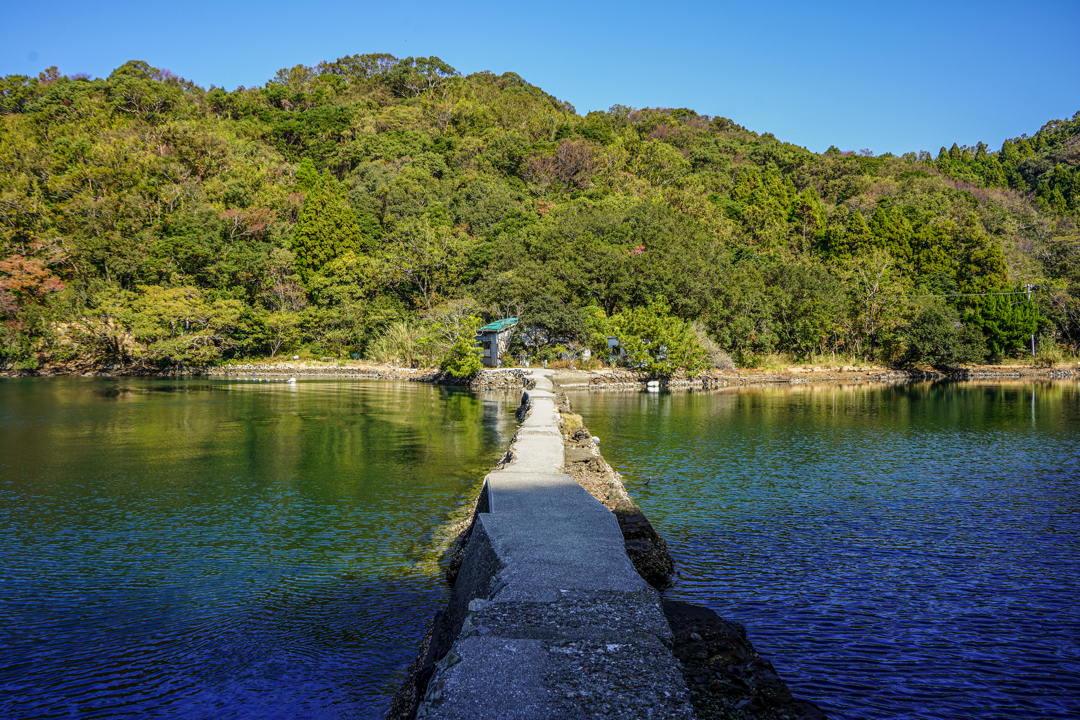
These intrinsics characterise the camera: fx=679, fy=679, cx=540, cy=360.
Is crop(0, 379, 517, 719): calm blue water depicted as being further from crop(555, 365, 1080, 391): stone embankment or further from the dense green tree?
the dense green tree

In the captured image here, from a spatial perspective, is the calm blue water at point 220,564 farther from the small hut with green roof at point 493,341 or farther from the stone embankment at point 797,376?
the small hut with green roof at point 493,341

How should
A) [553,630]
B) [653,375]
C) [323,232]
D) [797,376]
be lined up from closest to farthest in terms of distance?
[553,630]
[653,375]
[797,376]
[323,232]

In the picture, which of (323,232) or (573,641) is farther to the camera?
(323,232)

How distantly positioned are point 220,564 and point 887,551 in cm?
894

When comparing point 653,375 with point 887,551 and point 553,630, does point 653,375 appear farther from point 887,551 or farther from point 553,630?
point 553,630

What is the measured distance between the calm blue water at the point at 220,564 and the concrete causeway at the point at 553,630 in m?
1.43

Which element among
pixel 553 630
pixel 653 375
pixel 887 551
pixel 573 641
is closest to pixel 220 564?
pixel 553 630

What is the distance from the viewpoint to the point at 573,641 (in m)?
4.51

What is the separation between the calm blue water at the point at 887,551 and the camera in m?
5.96

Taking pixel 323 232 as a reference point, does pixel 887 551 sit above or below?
below

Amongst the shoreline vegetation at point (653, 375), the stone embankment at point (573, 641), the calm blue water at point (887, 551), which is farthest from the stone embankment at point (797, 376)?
the stone embankment at point (573, 641)

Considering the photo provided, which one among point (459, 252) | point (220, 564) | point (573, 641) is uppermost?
point (459, 252)

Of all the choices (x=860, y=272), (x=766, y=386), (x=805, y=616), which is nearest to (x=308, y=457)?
(x=805, y=616)

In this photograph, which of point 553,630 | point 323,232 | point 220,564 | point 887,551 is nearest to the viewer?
point 553,630
